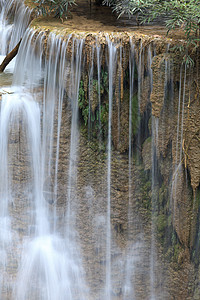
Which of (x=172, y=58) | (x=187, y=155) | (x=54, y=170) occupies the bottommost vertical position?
(x=54, y=170)

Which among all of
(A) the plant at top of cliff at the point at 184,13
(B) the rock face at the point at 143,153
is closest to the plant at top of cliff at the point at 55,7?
(B) the rock face at the point at 143,153

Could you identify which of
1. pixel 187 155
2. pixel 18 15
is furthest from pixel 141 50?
pixel 18 15

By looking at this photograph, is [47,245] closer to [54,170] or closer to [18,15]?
[54,170]

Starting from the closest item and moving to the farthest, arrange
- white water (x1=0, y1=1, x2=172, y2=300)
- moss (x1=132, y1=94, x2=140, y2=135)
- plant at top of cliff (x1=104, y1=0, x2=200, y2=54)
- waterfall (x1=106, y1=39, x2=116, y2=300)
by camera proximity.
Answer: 1. plant at top of cliff (x1=104, y1=0, x2=200, y2=54)
2. waterfall (x1=106, y1=39, x2=116, y2=300)
3. moss (x1=132, y1=94, x2=140, y2=135)
4. white water (x1=0, y1=1, x2=172, y2=300)

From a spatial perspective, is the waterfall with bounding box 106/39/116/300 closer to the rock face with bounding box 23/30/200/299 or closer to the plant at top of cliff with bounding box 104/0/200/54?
the rock face with bounding box 23/30/200/299

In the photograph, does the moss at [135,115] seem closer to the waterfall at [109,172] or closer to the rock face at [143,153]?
the rock face at [143,153]

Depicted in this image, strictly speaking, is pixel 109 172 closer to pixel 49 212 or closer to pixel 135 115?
pixel 135 115

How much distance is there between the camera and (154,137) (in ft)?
20.2

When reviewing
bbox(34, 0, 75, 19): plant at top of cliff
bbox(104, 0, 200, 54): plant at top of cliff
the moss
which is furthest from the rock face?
bbox(34, 0, 75, 19): plant at top of cliff

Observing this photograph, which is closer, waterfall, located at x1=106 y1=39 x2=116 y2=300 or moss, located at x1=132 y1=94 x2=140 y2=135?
waterfall, located at x1=106 y1=39 x2=116 y2=300

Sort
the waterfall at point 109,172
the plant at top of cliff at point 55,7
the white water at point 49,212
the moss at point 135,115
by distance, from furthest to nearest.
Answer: the plant at top of cliff at point 55,7, the white water at point 49,212, the moss at point 135,115, the waterfall at point 109,172

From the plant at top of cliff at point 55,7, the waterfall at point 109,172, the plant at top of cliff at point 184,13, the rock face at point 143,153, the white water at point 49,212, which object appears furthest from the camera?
the plant at top of cliff at point 55,7

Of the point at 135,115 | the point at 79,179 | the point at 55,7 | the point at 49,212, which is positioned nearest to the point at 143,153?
the point at 135,115

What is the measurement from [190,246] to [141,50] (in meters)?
3.14
